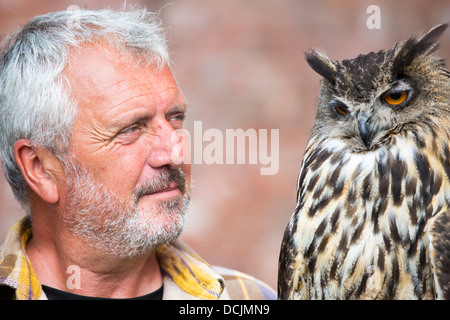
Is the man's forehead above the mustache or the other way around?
above

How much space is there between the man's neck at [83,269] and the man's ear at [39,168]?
165 millimetres

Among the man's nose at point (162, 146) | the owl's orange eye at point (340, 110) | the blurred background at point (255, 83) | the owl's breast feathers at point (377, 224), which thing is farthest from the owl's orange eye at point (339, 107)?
the blurred background at point (255, 83)

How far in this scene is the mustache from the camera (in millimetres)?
1574

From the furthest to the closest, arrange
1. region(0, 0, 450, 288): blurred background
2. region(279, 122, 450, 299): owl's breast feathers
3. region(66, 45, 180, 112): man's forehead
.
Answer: region(0, 0, 450, 288): blurred background, region(66, 45, 180, 112): man's forehead, region(279, 122, 450, 299): owl's breast feathers

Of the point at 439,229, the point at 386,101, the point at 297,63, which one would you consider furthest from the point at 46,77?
the point at 297,63

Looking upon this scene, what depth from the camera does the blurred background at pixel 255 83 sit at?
276 centimetres

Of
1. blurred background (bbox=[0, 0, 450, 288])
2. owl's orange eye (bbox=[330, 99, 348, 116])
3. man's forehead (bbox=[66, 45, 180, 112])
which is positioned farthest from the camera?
blurred background (bbox=[0, 0, 450, 288])

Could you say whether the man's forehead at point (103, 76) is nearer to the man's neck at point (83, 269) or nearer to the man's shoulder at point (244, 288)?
the man's neck at point (83, 269)

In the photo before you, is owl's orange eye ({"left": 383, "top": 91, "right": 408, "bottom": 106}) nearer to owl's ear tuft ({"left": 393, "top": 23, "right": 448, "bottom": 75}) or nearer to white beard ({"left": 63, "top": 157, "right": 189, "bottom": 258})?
owl's ear tuft ({"left": 393, "top": 23, "right": 448, "bottom": 75})

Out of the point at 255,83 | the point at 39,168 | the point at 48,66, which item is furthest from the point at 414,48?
the point at 255,83

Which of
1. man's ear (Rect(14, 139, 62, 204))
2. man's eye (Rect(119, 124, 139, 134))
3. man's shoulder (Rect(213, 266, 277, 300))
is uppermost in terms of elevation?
man's eye (Rect(119, 124, 139, 134))

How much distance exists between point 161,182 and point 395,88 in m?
0.75

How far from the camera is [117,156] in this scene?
1.56 m

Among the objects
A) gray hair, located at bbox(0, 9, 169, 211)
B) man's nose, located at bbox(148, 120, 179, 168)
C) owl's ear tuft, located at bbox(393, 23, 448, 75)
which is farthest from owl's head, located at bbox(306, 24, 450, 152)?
gray hair, located at bbox(0, 9, 169, 211)
